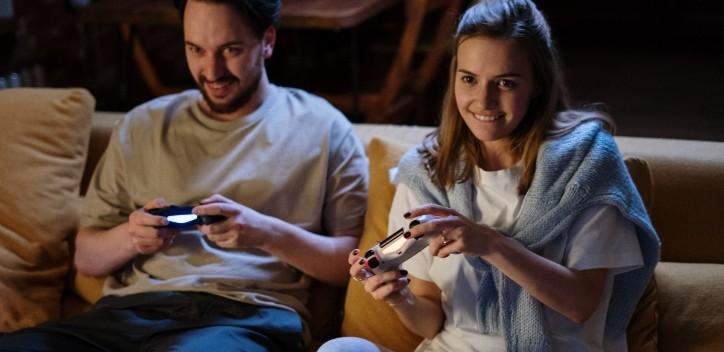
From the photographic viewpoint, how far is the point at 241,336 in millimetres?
1679

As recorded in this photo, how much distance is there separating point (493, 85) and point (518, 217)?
0.77 ft

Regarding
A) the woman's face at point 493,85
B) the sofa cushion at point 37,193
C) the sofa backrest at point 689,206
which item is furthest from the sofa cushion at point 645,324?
the sofa cushion at point 37,193

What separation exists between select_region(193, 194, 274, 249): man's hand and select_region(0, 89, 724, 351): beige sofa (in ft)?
0.73

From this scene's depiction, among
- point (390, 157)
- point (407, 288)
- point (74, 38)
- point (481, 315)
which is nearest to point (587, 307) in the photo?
point (481, 315)

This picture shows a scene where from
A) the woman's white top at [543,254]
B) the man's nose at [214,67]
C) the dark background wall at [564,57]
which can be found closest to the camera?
the woman's white top at [543,254]

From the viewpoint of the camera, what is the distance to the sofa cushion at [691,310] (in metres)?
1.69

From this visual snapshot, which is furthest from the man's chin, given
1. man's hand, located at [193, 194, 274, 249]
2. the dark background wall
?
the dark background wall

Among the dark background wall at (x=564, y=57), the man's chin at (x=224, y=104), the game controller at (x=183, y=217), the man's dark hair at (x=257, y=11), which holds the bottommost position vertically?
the dark background wall at (x=564, y=57)

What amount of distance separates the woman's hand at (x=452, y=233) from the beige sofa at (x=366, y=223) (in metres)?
0.38

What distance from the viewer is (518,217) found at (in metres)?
1.56

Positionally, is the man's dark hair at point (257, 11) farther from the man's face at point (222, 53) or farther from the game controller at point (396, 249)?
the game controller at point (396, 249)

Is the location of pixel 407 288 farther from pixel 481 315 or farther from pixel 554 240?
pixel 554 240

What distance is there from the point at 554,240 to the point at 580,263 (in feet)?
0.21

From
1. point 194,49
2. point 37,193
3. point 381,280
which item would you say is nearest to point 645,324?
point 381,280
